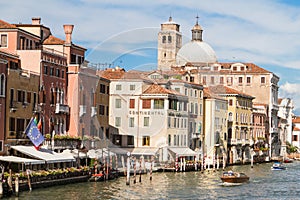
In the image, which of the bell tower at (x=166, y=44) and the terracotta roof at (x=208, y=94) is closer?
the bell tower at (x=166, y=44)

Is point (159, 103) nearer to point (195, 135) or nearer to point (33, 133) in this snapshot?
point (195, 135)

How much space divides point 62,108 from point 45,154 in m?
5.74

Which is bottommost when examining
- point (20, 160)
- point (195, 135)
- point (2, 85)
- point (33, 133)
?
point (20, 160)

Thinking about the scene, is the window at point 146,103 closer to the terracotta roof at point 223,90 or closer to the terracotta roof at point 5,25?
the terracotta roof at point 5,25

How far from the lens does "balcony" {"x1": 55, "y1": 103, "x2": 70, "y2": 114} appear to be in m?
39.6

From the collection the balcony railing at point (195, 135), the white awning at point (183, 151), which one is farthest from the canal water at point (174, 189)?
the balcony railing at point (195, 135)

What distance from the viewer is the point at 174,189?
3528 cm

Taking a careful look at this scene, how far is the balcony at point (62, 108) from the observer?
39.6 m

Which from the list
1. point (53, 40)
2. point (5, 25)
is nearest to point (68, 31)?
point (53, 40)

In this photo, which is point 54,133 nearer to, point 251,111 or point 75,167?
point 75,167

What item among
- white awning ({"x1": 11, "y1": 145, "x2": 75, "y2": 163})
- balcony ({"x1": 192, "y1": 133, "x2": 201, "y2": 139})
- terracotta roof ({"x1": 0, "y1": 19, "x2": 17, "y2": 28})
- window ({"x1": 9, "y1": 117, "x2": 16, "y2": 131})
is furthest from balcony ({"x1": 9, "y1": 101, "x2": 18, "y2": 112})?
balcony ({"x1": 192, "y1": 133, "x2": 201, "y2": 139})

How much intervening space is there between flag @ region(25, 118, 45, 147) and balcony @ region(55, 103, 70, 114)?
16.4 ft

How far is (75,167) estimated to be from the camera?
122 feet

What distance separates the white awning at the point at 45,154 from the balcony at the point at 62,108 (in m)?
3.34
